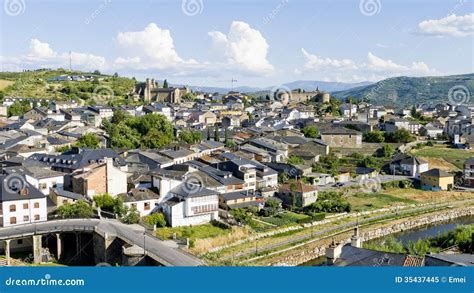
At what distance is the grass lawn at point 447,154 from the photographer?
24984mm

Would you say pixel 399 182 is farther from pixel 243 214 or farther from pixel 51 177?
pixel 51 177

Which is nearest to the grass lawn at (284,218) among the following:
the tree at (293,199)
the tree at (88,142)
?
the tree at (293,199)

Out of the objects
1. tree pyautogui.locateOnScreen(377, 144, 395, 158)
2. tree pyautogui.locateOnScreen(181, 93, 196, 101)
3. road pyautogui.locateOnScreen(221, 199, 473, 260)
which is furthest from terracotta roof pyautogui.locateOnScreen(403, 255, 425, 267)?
tree pyautogui.locateOnScreen(181, 93, 196, 101)

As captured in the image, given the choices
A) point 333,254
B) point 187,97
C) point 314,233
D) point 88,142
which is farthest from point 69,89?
point 333,254

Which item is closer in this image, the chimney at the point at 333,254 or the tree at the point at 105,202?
the chimney at the point at 333,254

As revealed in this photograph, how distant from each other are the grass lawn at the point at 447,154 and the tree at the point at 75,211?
1814 cm

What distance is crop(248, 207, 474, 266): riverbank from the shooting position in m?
12.5

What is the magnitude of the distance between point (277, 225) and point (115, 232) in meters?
5.10

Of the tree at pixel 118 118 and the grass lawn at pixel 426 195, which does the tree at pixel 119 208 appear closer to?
the grass lawn at pixel 426 195

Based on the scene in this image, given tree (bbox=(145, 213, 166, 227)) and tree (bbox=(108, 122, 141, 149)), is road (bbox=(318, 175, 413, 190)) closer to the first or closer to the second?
tree (bbox=(145, 213, 166, 227))

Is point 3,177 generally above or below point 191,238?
above

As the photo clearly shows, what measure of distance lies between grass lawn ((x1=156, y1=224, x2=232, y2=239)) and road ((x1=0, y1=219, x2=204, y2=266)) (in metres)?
1.07

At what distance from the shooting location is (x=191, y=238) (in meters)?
13.0

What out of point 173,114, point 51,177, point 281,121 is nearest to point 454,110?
point 281,121
